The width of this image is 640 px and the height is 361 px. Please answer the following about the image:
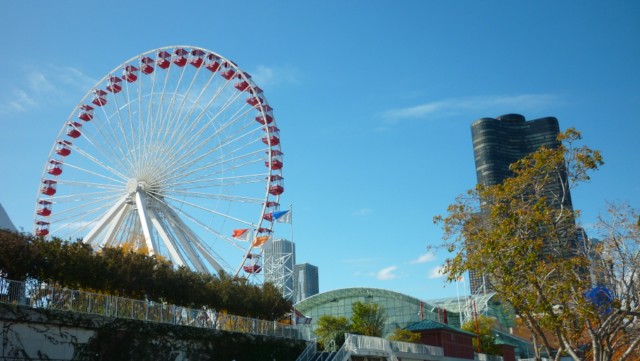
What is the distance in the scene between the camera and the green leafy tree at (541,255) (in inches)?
971

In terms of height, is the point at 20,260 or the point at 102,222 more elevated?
the point at 102,222

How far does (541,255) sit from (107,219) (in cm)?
3308

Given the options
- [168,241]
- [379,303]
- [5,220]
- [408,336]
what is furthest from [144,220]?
[379,303]

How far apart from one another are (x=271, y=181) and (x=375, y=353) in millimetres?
15202

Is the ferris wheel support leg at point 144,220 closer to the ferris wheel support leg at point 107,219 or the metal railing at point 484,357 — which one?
the ferris wheel support leg at point 107,219

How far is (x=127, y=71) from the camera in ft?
168

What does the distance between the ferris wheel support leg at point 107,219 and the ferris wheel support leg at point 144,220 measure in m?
1.51

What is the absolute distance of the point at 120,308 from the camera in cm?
3095

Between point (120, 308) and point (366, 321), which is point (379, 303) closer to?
point (366, 321)

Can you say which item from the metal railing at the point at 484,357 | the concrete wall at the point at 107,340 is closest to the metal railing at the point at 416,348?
the metal railing at the point at 484,357

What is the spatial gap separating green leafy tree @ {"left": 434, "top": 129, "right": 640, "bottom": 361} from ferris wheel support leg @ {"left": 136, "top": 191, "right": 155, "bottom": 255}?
2440 cm

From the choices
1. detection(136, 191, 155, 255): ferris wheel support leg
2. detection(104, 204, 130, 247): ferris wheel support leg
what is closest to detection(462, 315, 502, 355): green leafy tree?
detection(136, 191, 155, 255): ferris wheel support leg

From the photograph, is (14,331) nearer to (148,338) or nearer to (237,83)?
(148,338)

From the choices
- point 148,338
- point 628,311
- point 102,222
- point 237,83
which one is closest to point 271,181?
point 237,83
